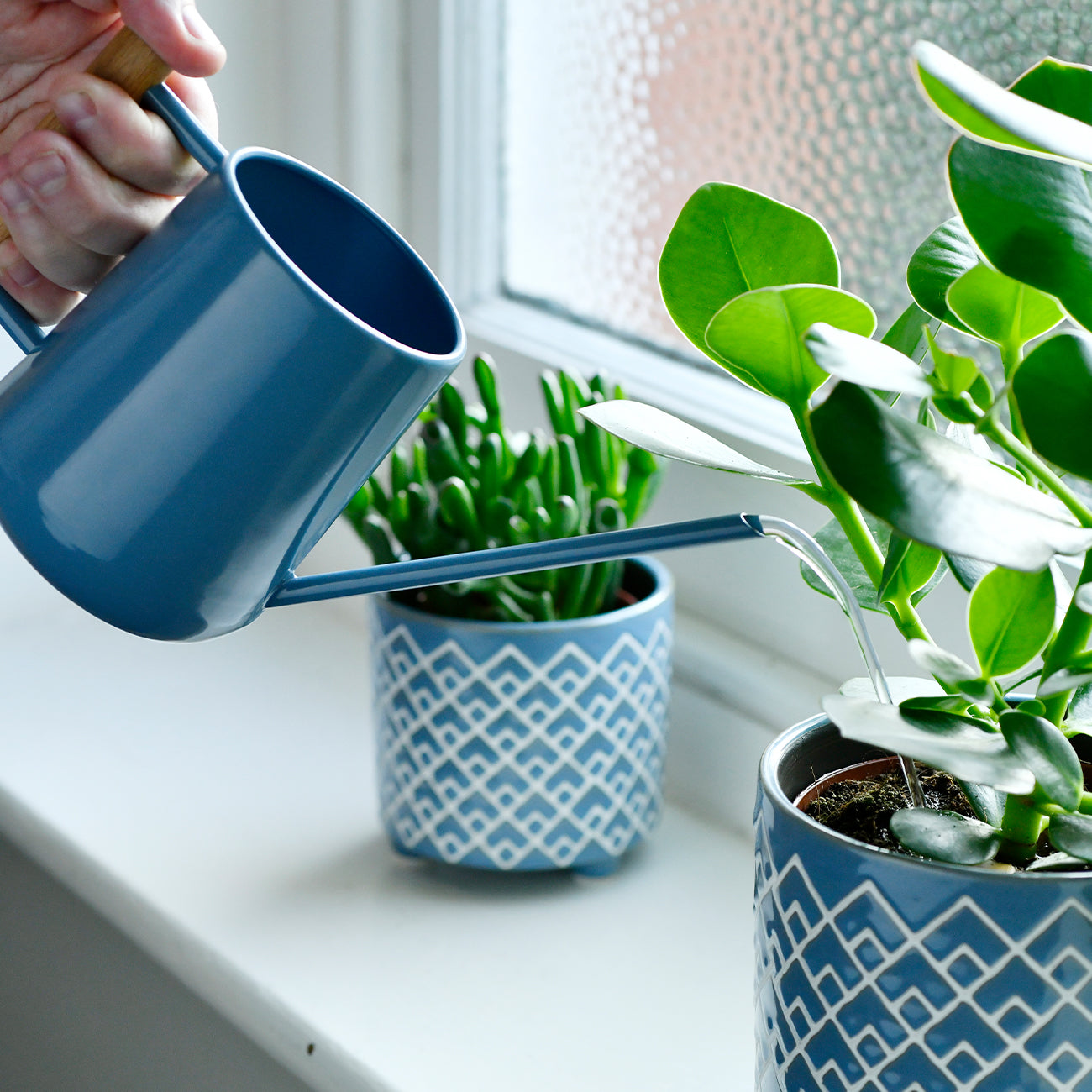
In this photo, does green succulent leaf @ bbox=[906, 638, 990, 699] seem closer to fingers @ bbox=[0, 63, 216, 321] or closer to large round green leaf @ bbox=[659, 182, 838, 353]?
large round green leaf @ bbox=[659, 182, 838, 353]

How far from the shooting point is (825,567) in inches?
14.7

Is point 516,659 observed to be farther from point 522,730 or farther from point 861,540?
point 861,540

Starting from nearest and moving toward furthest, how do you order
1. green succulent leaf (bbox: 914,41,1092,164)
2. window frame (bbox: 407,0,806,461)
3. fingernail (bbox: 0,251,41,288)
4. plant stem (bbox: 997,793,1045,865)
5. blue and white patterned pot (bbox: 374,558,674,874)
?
green succulent leaf (bbox: 914,41,1092,164) < plant stem (bbox: 997,793,1045,865) < fingernail (bbox: 0,251,41,288) < blue and white patterned pot (bbox: 374,558,674,874) < window frame (bbox: 407,0,806,461)

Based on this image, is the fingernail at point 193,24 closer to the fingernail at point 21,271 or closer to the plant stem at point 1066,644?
the fingernail at point 21,271

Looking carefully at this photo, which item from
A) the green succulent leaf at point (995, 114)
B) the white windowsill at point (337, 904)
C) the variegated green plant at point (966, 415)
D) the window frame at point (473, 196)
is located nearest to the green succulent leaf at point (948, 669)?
the variegated green plant at point (966, 415)

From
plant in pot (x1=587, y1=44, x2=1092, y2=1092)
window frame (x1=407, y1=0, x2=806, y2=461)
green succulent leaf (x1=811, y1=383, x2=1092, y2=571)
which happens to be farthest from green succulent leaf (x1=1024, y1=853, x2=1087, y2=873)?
window frame (x1=407, y1=0, x2=806, y2=461)

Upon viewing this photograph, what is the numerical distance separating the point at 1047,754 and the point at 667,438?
0.13 metres

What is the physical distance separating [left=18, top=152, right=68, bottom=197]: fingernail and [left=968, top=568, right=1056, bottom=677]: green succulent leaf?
30 centimetres

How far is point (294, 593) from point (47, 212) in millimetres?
150

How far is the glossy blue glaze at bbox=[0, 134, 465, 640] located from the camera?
1.23 feet

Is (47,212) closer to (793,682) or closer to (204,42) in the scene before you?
(204,42)

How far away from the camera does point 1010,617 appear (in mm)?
363

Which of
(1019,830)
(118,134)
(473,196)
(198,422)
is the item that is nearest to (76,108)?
(118,134)

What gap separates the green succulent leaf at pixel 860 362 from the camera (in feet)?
0.93
